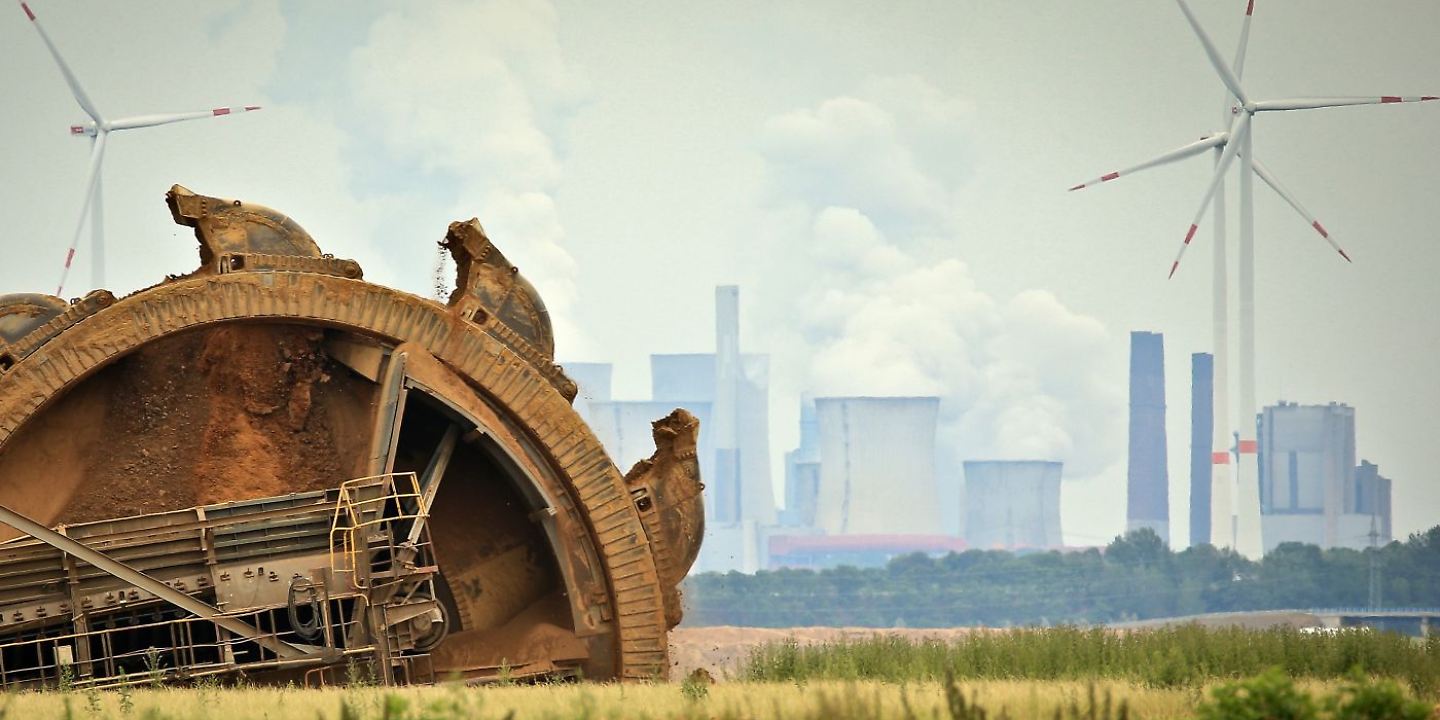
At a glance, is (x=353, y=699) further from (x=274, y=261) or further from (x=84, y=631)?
(x=274, y=261)

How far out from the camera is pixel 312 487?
30.5 m

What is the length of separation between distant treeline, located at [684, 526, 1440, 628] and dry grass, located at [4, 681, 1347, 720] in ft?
321

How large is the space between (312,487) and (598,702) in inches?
345

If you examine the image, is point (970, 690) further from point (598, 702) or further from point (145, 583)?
point (145, 583)

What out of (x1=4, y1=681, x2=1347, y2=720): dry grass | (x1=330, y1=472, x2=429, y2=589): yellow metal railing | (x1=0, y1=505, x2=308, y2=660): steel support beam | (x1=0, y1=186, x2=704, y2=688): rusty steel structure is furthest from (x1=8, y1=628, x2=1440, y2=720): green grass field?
(x1=330, y1=472, x2=429, y2=589): yellow metal railing

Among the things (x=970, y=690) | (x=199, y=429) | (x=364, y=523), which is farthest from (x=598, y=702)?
(x=199, y=429)

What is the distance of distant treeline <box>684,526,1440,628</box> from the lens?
13438 cm

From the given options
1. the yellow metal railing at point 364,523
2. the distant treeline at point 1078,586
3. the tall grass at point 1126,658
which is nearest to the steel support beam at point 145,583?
the yellow metal railing at point 364,523

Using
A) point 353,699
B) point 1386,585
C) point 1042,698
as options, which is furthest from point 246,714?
point 1386,585

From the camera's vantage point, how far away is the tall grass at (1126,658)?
29531 millimetres

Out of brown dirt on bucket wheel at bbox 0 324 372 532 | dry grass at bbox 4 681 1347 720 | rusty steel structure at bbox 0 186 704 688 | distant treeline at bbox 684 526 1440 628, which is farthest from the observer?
distant treeline at bbox 684 526 1440 628

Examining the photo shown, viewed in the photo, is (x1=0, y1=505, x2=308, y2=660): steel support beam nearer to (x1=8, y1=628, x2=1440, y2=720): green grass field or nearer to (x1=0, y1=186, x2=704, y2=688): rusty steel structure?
(x1=0, y1=186, x2=704, y2=688): rusty steel structure

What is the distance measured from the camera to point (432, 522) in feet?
104

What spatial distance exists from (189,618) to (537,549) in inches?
232
